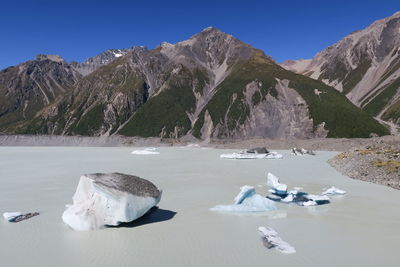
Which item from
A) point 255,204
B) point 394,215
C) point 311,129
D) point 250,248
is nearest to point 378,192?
point 394,215

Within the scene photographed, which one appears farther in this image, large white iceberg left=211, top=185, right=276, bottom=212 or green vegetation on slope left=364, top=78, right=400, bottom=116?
green vegetation on slope left=364, top=78, right=400, bottom=116

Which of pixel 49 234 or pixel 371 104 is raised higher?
pixel 371 104

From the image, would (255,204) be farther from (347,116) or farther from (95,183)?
(347,116)

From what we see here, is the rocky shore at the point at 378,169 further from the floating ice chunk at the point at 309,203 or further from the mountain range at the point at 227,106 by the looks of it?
the mountain range at the point at 227,106

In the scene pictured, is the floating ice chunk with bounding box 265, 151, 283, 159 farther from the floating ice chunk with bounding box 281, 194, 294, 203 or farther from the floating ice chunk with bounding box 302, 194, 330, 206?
the floating ice chunk with bounding box 281, 194, 294, 203

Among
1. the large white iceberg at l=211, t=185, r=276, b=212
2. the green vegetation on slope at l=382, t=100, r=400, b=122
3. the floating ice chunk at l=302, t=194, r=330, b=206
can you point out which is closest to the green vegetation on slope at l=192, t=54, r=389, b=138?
the green vegetation on slope at l=382, t=100, r=400, b=122

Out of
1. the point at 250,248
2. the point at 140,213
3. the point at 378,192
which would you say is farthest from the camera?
the point at 378,192
